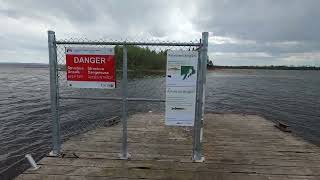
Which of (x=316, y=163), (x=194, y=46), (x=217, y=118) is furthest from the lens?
(x=217, y=118)

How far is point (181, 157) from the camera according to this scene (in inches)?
279

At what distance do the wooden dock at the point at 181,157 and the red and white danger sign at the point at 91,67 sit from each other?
164 cm

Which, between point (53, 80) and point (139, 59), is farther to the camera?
point (139, 59)

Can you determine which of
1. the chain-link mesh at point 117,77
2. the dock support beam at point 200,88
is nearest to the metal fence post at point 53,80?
the chain-link mesh at point 117,77

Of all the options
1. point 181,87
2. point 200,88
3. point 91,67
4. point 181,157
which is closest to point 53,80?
point 91,67

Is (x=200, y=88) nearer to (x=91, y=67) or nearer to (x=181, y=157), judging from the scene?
(x=181, y=157)

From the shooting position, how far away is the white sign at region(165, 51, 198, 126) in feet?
20.9

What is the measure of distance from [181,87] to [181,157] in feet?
5.39

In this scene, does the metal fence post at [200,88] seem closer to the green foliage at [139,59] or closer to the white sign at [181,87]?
the white sign at [181,87]

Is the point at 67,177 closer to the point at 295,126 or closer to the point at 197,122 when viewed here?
the point at 197,122

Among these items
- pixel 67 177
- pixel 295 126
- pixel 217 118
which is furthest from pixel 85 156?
pixel 295 126

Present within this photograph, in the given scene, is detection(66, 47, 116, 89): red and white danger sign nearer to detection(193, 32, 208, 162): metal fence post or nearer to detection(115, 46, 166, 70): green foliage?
detection(115, 46, 166, 70): green foliage

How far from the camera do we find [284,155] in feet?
24.4

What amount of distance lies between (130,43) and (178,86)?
4.24 ft
